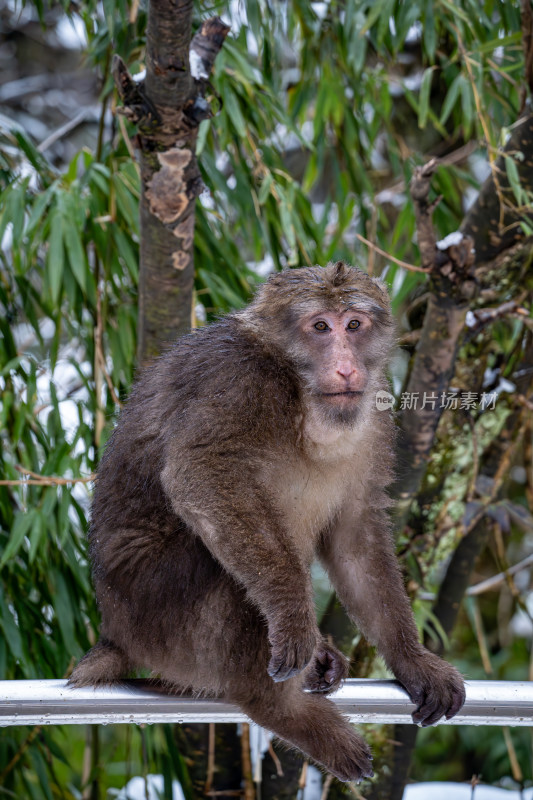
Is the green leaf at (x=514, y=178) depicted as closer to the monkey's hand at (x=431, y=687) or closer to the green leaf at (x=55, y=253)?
the monkey's hand at (x=431, y=687)

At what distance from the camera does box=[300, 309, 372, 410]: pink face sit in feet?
7.67

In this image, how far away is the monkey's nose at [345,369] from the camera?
2325 millimetres

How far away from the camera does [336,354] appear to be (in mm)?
2342

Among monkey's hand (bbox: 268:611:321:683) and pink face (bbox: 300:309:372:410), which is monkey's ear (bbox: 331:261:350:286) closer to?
pink face (bbox: 300:309:372:410)

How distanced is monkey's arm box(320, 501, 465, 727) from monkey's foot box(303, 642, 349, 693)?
0.44 ft

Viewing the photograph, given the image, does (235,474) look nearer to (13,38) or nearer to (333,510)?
(333,510)

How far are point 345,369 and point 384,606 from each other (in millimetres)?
779

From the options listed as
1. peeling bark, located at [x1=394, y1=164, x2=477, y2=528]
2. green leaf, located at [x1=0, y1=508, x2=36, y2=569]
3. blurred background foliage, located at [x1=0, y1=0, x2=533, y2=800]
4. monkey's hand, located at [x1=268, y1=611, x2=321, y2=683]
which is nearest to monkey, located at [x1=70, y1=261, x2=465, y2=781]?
monkey's hand, located at [x1=268, y1=611, x2=321, y2=683]

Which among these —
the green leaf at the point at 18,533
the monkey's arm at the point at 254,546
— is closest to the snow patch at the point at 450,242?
the monkey's arm at the point at 254,546

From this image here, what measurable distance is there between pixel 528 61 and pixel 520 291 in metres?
0.84

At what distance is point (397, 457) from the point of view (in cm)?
303

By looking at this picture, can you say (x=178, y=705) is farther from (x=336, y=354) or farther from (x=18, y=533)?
(x=18, y=533)

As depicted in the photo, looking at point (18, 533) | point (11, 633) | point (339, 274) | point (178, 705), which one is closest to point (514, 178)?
point (339, 274)

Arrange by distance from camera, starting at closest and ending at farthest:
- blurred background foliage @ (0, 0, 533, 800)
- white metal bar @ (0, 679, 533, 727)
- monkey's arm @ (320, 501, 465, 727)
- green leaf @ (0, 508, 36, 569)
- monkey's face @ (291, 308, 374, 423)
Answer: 1. white metal bar @ (0, 679, 533, 727)
2. monkey's face @ (291, 308, 374, 423)
3. monkey's arm @ (320, 501, 465, 727)
4. green leaf @ (0, 508, 36, 569)
5. blurred background foliage @ (0, 0, 533, 800)
